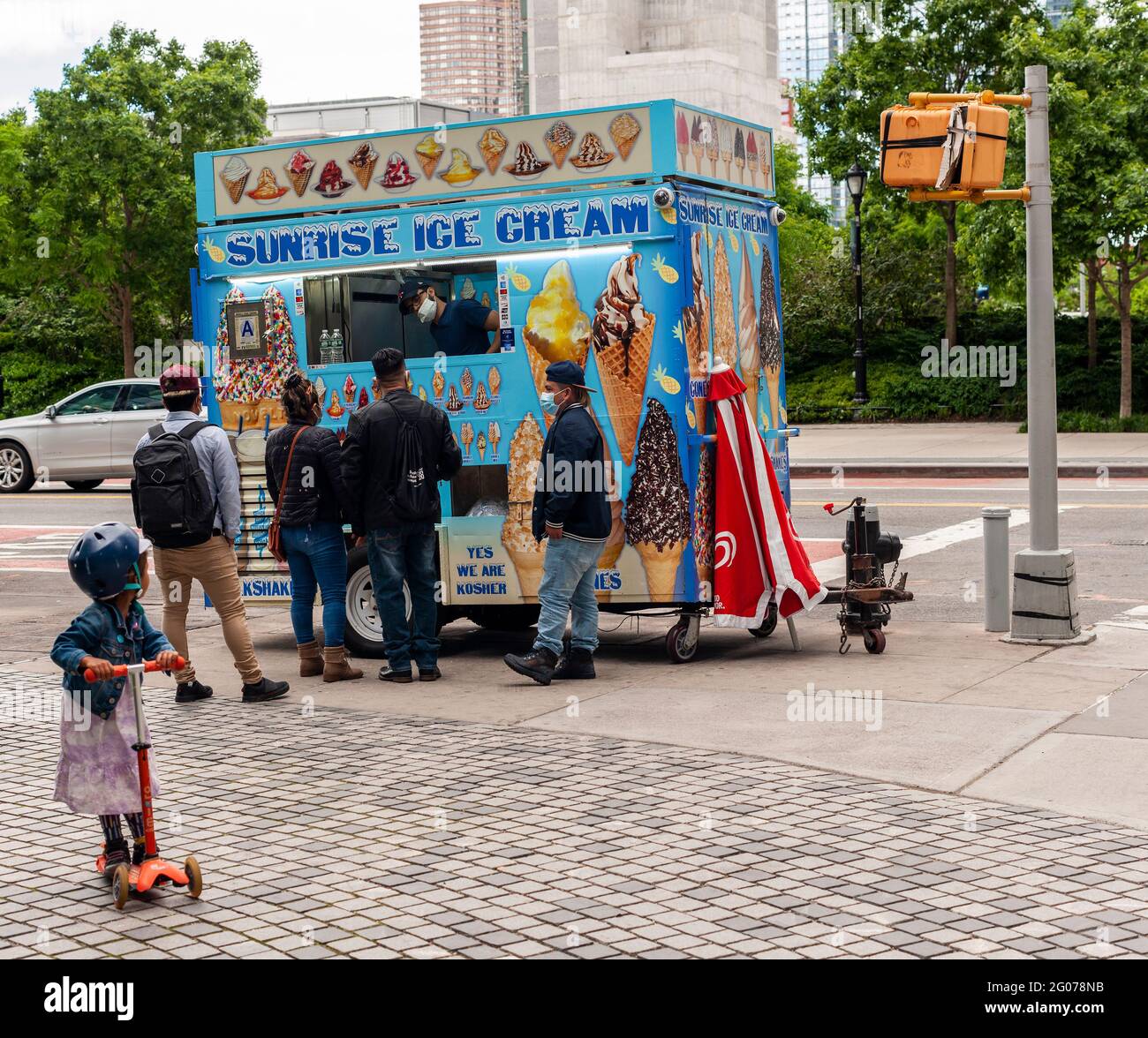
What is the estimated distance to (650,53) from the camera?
95.1 meters

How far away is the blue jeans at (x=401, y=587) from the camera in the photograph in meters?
9.57

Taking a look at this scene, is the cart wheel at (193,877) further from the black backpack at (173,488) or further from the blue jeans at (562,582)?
the blue jeans at (562,582)

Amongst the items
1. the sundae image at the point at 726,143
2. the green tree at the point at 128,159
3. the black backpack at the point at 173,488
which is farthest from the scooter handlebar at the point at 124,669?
the green tree at the point at 128,159

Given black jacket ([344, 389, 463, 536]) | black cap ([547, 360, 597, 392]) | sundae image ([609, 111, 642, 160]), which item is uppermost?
sundae image ([609, 111, 642, 160])

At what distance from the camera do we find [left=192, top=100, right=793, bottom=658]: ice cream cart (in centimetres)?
977

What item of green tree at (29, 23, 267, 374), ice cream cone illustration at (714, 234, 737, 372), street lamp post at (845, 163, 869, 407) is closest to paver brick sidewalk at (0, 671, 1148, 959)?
ice cream cone illustration at (714, 234, 737, 372)

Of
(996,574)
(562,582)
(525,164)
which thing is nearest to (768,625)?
(996,574)

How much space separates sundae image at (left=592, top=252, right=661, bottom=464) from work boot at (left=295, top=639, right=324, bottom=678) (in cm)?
234

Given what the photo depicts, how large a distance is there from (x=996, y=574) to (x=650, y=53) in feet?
292

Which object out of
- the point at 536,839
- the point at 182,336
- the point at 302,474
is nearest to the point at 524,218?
the point at 302,474

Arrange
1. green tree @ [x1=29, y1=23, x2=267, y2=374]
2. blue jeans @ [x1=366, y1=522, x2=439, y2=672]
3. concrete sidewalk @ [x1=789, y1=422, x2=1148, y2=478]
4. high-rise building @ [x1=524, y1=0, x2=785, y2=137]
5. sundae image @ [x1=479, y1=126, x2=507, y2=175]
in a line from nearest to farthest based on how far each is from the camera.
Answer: blue jeans @ [x1=366, y1=522, x2=439, y2=672]
sundae image @ [x1=479, y1=126, x2=507, y2=175]
concrete sidewalk @ [x1=789, y1=422, x2=1148, y2=478]
green tree @ [x1=29, y1=23, x2=267, y2=374]
high-rise building @ [x1=524, y1=0, x2=785, y2=137]

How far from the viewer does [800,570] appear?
32.8 ft

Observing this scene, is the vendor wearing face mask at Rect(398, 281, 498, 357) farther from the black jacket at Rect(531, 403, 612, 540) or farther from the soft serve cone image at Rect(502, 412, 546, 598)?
the black jacket at Rect(531, 403, 612, 540)
